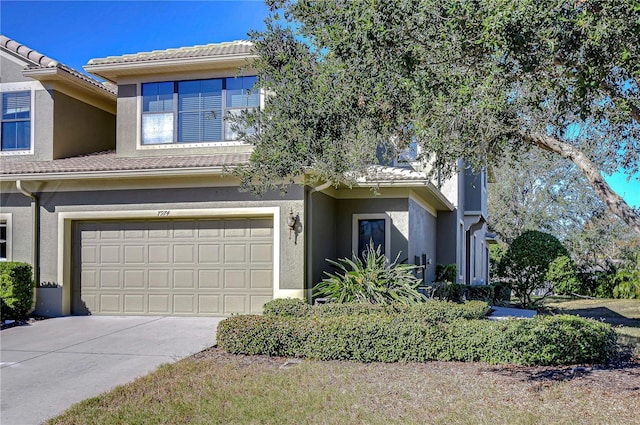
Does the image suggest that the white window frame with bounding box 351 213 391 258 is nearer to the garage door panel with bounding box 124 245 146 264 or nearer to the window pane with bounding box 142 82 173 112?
the garage door panel with bounding box 124 245 146 264

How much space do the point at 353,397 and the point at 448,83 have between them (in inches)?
154

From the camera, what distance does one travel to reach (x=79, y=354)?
943 cm

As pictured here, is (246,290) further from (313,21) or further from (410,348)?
(313,21)

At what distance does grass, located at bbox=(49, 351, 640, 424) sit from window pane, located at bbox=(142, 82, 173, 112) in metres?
7.89

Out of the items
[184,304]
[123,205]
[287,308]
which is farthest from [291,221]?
[123,205]

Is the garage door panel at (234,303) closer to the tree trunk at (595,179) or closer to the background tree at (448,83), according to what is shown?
the background tree at (448,83)

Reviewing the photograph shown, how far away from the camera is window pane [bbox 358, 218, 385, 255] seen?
Result: 14328 mm

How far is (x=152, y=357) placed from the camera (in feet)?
30.0

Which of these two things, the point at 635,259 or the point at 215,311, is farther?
the point at 635,259

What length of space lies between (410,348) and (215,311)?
5.39 meters

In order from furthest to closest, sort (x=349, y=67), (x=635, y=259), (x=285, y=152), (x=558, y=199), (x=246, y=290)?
(x=558, y=199), (x=635, y=259), (x=246, y=290), (x=285, y=152), (x=349, y=67)

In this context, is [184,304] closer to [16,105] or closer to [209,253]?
[209,253]

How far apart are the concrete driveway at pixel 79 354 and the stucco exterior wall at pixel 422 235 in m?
5.49

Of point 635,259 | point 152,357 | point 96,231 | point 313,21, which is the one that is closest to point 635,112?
point 313,21
